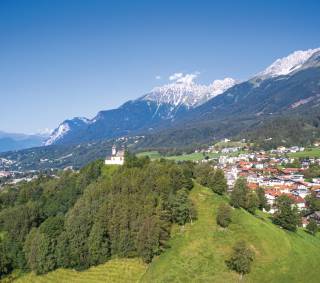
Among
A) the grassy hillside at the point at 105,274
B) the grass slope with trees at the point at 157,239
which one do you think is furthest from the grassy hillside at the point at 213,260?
the grass slope with trees at the point at 157,239

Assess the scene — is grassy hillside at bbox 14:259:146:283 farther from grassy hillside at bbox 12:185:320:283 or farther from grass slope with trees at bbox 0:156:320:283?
grass slope with trees at bbox 0:156:320:283

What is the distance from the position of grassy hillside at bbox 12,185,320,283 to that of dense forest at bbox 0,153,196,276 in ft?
8.13

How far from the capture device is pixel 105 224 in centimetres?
8644

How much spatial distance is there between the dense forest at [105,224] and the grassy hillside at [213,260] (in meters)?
2.48

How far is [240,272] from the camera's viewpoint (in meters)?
70.8

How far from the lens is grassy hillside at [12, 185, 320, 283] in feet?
233

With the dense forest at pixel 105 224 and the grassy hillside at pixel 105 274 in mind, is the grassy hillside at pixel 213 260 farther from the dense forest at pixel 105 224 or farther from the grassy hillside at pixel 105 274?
the dense forest at pixel 105 224

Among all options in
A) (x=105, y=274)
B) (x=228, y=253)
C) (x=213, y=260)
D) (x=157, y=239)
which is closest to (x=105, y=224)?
(x=105, y=274)

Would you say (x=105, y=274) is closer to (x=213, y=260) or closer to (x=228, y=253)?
(x=213, y=260)

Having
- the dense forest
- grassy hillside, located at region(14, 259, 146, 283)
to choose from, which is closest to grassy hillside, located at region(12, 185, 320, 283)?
grassy hillside, located at region(14, 259, 146, 283)

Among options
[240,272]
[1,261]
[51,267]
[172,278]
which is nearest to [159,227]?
[172,278]

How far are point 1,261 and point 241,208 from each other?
54.0 m

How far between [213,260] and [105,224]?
81.4ft

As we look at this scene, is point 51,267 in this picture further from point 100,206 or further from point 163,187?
point 163,187
